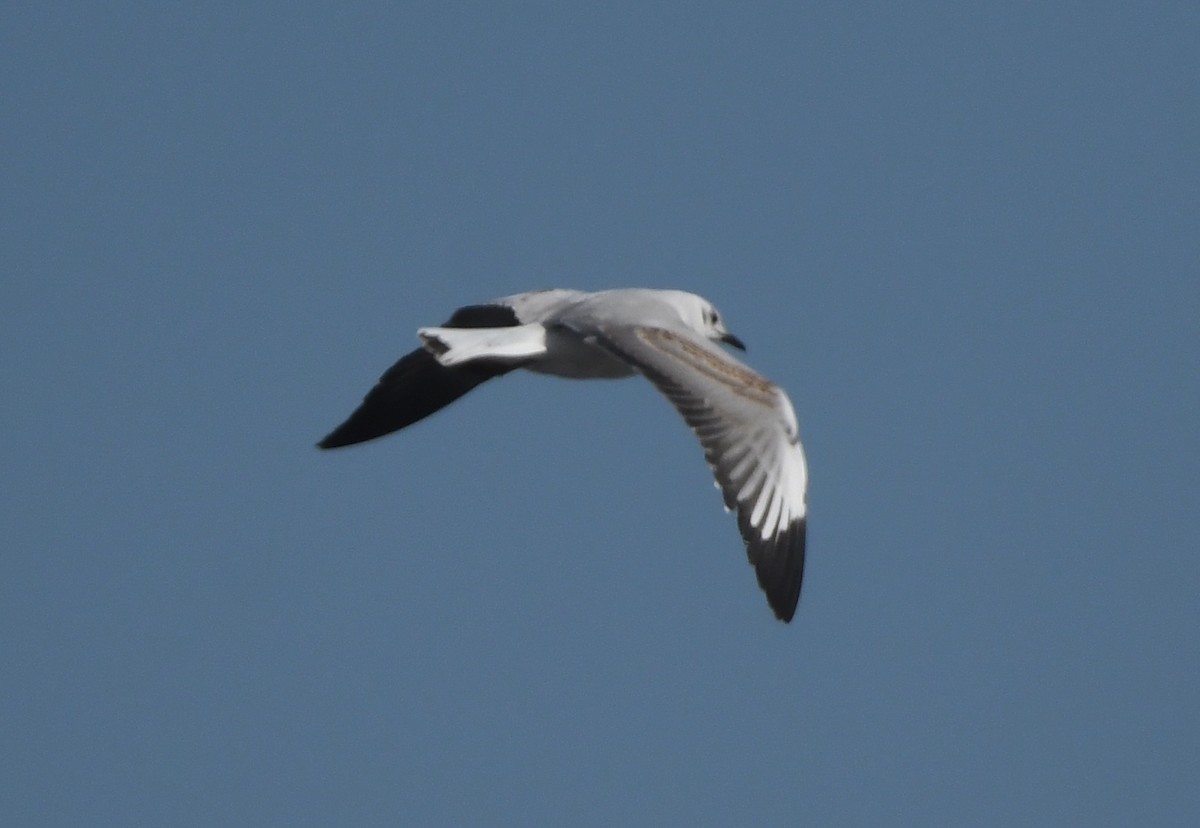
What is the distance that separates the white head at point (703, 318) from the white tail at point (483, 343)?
32.8 inches

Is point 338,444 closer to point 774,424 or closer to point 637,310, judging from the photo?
point 637,310

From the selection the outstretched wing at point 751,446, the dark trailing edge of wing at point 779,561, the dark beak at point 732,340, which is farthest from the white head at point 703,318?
the dark trailing edge of wing at point 779,561

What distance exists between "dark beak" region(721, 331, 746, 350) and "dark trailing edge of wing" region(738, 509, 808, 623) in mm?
Result: 2800

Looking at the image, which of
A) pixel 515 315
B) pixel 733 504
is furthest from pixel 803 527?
pixel 515 315

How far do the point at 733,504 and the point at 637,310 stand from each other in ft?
5.21

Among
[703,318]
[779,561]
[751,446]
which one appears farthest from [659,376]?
[703,318]

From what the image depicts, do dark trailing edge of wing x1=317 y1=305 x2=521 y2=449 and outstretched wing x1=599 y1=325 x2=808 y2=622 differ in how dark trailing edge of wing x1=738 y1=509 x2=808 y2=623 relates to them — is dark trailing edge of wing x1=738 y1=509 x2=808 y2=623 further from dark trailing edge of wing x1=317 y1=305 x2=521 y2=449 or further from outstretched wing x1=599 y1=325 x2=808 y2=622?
dark trailing edge of wing x1=317 y1=305 x2=521 y2=449

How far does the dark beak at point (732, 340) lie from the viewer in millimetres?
11391

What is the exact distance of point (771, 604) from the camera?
27.7ft

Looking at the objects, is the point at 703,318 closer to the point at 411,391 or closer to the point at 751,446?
the point at 411,391

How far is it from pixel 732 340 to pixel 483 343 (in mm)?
2030

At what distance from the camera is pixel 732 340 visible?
451 inches

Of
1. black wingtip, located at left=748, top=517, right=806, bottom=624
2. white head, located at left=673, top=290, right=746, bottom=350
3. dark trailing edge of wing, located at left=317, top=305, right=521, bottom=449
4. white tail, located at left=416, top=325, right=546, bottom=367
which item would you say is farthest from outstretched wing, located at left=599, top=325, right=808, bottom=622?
dark trailing edge of wing, located at left=317, top=305, right=521, bottom=449

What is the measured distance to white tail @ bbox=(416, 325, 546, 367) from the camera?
978 centimetres
